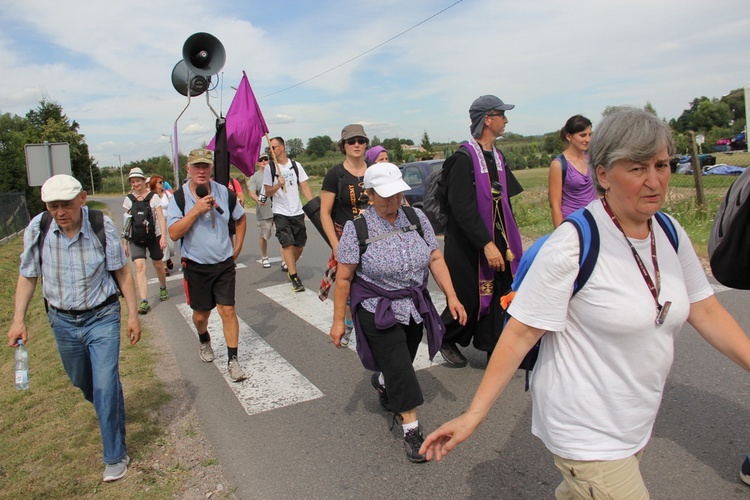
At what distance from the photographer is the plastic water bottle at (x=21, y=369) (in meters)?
3.52

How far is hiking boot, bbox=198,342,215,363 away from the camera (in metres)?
5.53

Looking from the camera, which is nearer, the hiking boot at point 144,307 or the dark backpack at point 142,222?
the hiking boot at point 144,307

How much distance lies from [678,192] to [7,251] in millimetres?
17090

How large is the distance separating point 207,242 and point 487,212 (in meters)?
2.31

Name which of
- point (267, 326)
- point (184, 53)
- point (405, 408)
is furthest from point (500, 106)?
point (184, 53)

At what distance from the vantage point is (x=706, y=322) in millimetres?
2076

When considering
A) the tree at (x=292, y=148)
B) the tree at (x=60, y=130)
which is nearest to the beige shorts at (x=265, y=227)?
the tree at (x=292, y=148)

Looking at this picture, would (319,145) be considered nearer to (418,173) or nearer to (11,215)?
(11,215)

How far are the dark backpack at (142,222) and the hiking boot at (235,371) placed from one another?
3.58 meters

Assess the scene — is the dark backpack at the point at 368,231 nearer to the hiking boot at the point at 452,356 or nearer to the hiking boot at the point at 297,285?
the hiking boot at the point at 452,356

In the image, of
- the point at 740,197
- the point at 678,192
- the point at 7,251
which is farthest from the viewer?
the point at 7,251

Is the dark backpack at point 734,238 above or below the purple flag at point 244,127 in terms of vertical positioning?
below

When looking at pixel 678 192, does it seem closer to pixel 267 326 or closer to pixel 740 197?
pixel 267 326

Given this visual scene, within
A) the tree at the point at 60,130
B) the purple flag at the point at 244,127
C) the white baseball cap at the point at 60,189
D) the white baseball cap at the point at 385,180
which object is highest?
the tree at the point at 60,130
